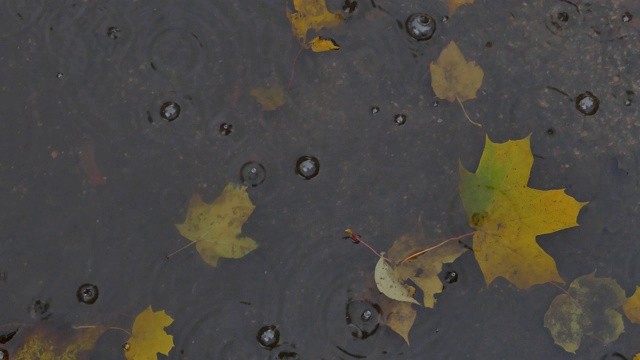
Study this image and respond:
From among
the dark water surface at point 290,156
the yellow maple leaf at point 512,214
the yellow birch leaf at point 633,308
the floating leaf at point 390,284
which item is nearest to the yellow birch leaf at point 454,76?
the dark water surface at point 290,156

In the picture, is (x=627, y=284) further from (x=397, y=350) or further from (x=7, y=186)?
(x=7, y=186)

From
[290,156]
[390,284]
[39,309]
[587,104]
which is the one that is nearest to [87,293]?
[39,309]

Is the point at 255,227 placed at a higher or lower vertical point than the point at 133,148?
lower

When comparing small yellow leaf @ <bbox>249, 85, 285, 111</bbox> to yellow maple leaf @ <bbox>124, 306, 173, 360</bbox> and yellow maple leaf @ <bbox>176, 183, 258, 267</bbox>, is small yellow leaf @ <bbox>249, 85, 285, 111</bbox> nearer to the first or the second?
yellow maple leaf @ <bbox>176, 183, 258, 267</bbox>

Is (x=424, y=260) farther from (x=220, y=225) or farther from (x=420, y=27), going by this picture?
(x=420, y=27)

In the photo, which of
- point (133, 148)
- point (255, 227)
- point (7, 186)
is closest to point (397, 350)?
point (255, 227)

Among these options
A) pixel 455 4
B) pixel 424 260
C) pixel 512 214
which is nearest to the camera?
pixel 512 214
